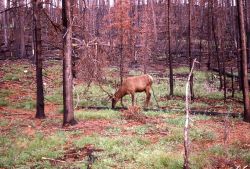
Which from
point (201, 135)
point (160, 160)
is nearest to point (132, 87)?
point (201, 135)

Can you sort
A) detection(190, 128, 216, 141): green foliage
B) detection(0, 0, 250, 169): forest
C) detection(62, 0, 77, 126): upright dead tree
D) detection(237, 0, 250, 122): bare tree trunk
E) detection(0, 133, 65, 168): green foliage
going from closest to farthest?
detection(0, 0, 250, 169): forest < detection(0, 133, 65, 168): green foliage < detection(190, 128, 216, 141): green foliage < detection(62, 0, 77, 126): upright dead tree < detection(237, 0, 250, 122): bare tree trunk

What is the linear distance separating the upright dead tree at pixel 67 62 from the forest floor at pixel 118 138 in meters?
0.54

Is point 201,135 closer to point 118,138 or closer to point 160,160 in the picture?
point 118,138

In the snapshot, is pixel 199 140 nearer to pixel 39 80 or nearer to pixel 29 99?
pixel 39 80

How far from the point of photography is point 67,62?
663 inches

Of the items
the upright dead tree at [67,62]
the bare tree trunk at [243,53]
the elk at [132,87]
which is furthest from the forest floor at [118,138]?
the elk at [132,87]

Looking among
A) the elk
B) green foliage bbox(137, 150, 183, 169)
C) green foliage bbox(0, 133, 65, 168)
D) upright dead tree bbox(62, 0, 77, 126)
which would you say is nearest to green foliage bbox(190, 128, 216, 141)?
green foliage bbox(137, 150, 183, 169)

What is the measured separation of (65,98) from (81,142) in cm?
372

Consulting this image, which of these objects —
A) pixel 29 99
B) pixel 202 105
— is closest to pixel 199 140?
pixel 202 105

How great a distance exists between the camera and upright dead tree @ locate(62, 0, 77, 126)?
1661 cm

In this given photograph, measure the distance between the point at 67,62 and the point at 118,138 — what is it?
Result: 461cm

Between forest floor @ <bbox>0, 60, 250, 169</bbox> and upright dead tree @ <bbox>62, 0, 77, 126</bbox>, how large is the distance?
545mm

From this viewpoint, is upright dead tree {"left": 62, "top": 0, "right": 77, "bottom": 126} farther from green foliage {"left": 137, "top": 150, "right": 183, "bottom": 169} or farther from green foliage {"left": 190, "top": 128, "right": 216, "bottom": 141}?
green foliage {"left": 137, "top": 150, "right": 183, "bottom": 169}

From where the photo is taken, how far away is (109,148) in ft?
42.7
